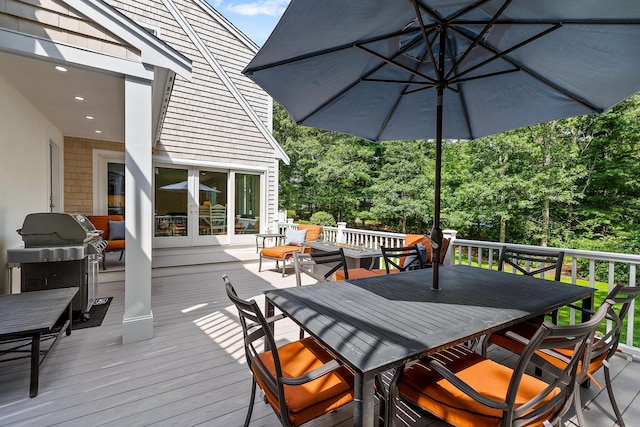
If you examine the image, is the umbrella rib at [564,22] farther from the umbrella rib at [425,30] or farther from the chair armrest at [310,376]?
the chair armrest at [310,376]

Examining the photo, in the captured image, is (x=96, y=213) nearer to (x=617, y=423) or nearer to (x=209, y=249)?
(x=209, y=249)

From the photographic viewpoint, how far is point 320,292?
2039 millimetres

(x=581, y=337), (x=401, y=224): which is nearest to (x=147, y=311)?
(x=581, y=337)

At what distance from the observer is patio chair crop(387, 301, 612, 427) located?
122 cm

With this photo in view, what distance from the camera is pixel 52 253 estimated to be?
124 inches

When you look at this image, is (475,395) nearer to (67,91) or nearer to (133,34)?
(133,34)

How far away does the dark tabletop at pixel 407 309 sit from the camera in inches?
50.6

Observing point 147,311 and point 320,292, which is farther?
point 147,311

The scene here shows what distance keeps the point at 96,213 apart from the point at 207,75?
4.07 metres

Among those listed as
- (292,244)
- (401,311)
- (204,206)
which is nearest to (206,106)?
(204,206)

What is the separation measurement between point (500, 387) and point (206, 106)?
296 inches

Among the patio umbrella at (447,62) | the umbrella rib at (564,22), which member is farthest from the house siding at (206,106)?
the umbrella rib at (564,22)

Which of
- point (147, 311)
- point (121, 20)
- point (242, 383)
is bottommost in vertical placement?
point (242, 383)

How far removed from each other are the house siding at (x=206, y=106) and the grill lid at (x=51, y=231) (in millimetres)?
3476
